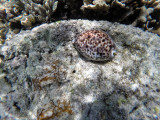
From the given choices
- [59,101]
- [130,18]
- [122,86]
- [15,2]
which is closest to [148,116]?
[122,86]

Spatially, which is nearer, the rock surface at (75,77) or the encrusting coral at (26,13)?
the rock surface at (75,77)

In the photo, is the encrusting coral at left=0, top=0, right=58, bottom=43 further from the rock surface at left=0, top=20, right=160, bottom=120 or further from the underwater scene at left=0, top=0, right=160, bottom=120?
the rock surface at left=0, top=20, right=160, bottom=120

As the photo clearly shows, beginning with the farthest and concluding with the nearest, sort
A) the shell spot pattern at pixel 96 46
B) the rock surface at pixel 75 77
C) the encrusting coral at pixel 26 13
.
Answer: the encrusting coral at pixel 26 13 → the shell spot pattern at pixel 96 46 → the rock surface at pixel 75 77

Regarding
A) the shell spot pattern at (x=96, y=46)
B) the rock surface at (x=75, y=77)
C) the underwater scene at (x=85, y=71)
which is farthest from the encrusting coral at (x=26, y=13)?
the shell spot pattern at (x=96, y=46)

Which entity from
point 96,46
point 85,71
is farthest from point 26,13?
point 85,71

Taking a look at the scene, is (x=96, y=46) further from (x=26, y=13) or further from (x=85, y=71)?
(x=26, y=13)

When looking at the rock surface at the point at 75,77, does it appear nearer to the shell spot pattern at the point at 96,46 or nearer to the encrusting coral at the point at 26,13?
the shell spot pattern at the point at 96,46

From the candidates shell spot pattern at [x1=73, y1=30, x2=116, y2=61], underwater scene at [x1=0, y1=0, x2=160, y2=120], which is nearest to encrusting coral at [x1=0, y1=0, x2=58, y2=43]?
underwater scene at [x1=0, y1=0, x2=160, y2=120]
